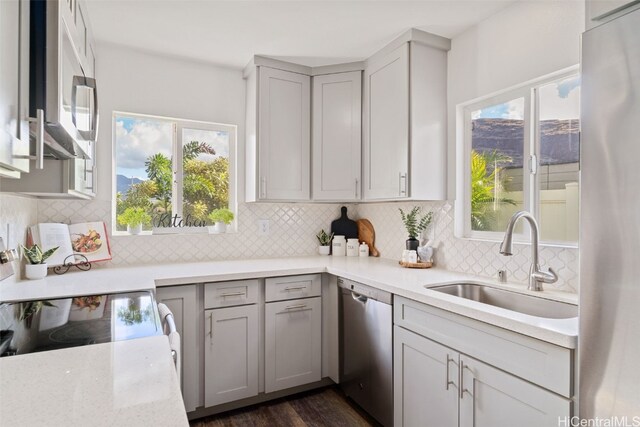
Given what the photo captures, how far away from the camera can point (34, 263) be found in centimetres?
203

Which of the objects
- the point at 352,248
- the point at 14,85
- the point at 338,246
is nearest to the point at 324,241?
the point at 338,246

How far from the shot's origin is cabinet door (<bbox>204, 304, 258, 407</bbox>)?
7.29 feet

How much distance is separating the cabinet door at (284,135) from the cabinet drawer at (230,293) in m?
0.69

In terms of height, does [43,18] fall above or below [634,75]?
above

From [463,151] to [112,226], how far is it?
2.46 meters

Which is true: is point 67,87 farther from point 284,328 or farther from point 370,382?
point 370,382

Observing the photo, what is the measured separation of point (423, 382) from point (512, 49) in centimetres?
184

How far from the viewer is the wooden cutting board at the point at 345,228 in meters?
3.26

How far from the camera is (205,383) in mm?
2211

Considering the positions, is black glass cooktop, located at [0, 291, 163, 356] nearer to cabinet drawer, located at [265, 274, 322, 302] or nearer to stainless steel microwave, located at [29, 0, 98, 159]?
stainless steel microwave, located at [29, 0, 98, 159]

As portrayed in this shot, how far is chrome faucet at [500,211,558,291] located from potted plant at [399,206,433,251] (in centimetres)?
86

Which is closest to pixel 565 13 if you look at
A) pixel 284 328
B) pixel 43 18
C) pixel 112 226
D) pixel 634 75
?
pixel 634 75

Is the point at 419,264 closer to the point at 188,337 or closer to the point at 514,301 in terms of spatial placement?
the point at 514,301

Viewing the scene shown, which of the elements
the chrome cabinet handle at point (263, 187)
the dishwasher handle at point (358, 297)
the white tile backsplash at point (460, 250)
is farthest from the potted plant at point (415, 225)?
the chrome cabinet handle at point (263, 187)
